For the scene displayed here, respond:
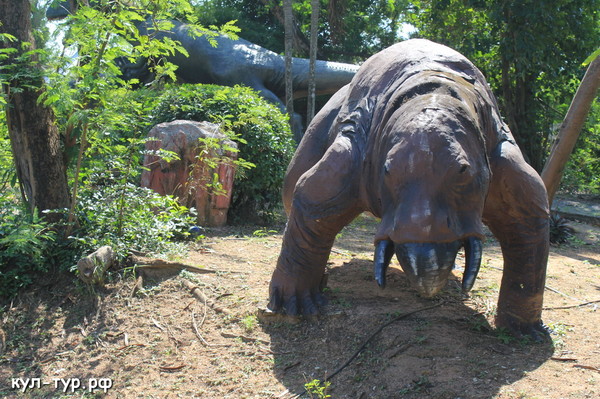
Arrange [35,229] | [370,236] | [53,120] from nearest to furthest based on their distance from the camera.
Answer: [35,229] < [53,120] < [370,236]

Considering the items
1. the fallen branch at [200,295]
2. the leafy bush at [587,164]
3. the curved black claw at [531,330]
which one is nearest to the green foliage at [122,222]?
the fallen branch at [200,295]

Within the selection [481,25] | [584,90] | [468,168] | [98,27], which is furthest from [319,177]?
[481,25]

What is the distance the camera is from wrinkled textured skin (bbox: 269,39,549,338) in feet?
10.4

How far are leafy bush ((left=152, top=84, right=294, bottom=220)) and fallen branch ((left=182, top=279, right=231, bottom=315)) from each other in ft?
11.1

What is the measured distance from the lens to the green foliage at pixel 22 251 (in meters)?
4.96

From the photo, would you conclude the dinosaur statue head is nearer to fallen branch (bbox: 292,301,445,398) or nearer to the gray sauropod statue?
fallen branch (bbox: 292,301,445,398)

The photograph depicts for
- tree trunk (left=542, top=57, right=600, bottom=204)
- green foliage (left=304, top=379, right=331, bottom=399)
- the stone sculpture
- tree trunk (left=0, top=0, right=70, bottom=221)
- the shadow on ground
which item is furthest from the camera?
the stone sculpture

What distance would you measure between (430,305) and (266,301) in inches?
53.6

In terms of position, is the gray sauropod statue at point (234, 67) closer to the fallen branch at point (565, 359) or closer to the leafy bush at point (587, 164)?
the leafy bush at point (587, 164)

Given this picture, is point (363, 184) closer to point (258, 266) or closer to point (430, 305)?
point (430, 305)

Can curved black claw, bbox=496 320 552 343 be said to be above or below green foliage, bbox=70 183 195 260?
below

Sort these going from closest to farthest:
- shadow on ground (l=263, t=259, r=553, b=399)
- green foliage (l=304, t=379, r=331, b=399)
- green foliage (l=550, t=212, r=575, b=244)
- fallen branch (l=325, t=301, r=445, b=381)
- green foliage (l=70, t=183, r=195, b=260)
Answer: green foliage (l=304, t=379, r=331, b=399)
shadow on ground (l=263, t=259, r=553, b=399)
fallen branch (l=325, t=301, r=445, b=381)
green foliage (l=70, t=183, r=195, b=260)
green foliage (l=550, t=212, r=575, b=244)

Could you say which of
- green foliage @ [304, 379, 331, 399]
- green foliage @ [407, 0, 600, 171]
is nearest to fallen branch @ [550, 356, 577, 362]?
green foliage @ [304, 379, 331, 399]

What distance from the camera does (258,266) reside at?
19.8 ft
